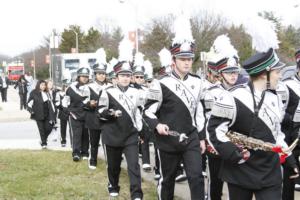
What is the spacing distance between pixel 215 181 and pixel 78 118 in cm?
476

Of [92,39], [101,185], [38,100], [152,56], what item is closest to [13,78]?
[92,39]

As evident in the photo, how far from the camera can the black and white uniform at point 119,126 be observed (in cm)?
773

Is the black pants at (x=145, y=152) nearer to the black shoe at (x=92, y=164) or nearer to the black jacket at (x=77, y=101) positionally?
the black shoe at (x=92, y=164)

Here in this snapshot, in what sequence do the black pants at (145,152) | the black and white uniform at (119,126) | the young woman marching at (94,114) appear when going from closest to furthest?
1. the black and white uniform at (119,126)
2. the young woman marching at (94,114)
3. the black pants at (145,152)

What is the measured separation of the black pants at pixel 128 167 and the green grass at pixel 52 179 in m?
0.29

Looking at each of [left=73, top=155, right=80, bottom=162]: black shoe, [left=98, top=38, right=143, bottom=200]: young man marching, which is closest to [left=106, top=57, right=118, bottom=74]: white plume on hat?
[left=98, top=38, right=143, bottom=200]: young man marching

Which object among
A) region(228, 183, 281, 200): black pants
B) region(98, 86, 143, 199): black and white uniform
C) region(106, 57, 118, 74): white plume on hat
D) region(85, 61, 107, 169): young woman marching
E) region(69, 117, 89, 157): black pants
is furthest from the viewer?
region(69, 117, 89, 157): black pants

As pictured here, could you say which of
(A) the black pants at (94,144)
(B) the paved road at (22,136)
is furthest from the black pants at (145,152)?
(A) the black pants at (94,144)

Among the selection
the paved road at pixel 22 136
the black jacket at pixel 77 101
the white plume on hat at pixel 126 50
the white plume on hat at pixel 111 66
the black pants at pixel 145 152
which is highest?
the white plume on hat at pixel 126 50

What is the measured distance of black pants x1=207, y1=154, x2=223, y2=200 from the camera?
6992mm

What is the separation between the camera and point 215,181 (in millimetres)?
6988

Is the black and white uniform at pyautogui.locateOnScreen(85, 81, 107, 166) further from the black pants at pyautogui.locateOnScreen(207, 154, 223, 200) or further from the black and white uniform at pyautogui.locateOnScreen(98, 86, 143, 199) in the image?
the black pants at pyautogui.locateOnScreen(207, 154, 223, 200)

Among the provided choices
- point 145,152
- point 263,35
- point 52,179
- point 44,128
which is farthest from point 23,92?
point 263,35

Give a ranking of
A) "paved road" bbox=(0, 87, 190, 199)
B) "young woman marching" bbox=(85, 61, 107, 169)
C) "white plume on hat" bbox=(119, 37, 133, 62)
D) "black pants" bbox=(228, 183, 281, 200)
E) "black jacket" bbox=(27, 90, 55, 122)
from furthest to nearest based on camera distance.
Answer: "black jacket" bbox=(27, 90, 55, 122) → "young woman marching" bbox=(85, 61, 107, 169) → "paved road" bbox=(0, 87, 190, 199) → "white plume on hat" bbox=(119, 37, 133, 62) → "black pants" bbox=(228, 183, 281, 200)
